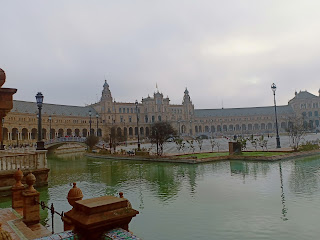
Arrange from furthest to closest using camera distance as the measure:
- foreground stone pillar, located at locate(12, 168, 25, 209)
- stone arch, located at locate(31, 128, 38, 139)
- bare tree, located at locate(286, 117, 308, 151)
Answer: stone arch, located at locate(31, 128, 38, 139) → bare tree, located at locate(286, 117, 308, 151) → foreground stone pillar, located at locate(12, 168, 25, 209)

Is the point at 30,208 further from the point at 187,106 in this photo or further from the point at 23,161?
the point at 187,106

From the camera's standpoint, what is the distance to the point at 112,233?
11.6 ft

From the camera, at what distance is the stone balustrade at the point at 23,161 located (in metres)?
13.7

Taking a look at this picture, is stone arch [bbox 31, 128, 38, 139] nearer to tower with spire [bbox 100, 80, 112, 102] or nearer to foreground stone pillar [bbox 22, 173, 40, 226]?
tower with spire [bbox 100, 80, 112, 102]

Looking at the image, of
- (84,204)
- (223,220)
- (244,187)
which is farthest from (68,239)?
(244,187)

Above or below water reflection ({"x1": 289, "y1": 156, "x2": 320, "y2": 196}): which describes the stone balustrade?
above

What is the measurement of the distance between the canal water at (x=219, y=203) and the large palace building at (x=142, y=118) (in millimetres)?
56152

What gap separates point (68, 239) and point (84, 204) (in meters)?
0.46

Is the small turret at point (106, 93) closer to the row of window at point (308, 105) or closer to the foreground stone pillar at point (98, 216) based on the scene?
the row of window at point (308, 105)

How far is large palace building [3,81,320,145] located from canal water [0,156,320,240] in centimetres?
5615

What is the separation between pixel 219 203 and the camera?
9664 mm

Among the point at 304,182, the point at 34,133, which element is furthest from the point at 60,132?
the point at 304,182

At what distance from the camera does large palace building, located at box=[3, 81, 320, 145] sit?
79.1 meters

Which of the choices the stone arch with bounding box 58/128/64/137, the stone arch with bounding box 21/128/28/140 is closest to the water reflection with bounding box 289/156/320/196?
the stone arch with bounding box 21/128/28/140
